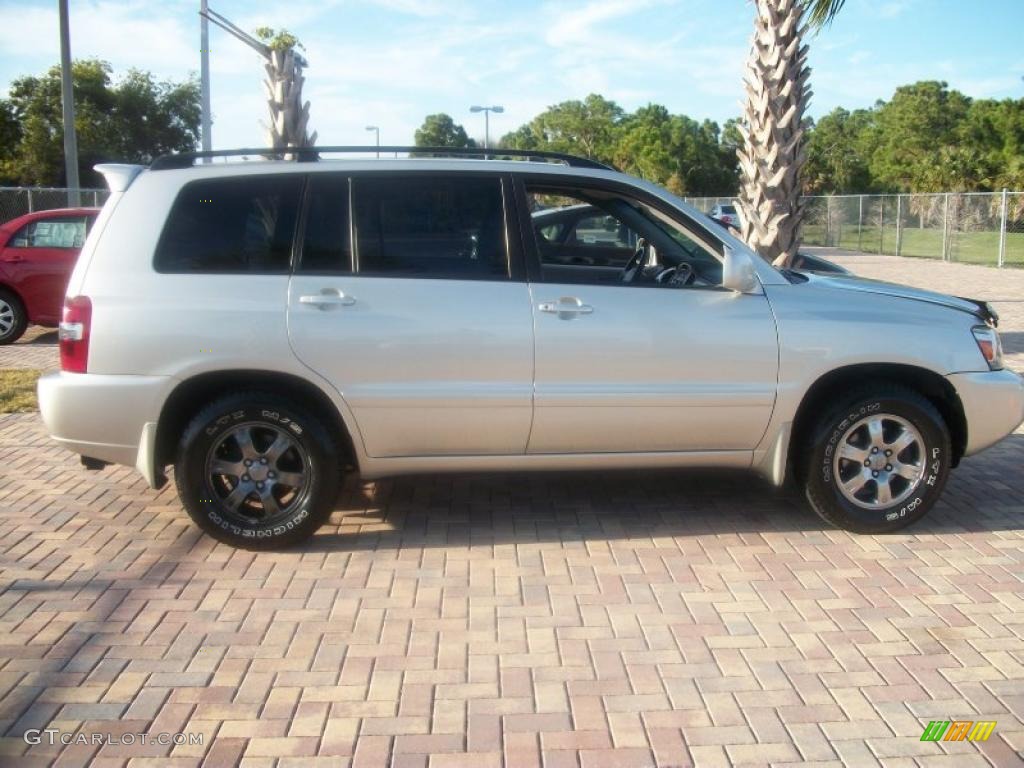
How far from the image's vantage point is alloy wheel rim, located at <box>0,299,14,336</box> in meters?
12.3

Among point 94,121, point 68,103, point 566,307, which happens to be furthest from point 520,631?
point 94,121

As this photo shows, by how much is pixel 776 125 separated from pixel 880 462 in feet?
17.1

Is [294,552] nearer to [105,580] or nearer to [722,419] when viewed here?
[105,580]

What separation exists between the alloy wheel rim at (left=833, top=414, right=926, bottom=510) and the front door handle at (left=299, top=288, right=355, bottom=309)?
261cm

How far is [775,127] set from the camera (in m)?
9.46

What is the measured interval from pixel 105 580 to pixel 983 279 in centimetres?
2136

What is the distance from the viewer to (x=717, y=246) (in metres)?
5.11

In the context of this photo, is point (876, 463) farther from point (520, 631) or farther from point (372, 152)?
point (372, 152)

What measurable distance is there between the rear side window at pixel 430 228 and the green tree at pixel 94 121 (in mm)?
41148

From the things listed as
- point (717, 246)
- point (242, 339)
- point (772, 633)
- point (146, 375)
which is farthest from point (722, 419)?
point (146, 375)

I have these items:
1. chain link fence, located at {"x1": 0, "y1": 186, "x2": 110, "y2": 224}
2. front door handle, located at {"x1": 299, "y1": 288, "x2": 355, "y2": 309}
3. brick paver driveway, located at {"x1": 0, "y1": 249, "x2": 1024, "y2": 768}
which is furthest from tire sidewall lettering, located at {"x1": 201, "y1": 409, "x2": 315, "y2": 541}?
chain link fence, located at {"x1": 0, "y1": 186, "x2": 110, "y2": 224}

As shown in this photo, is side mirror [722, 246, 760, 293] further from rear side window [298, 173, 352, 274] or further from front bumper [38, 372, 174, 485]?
front bumper [38, 372, 174, 485]

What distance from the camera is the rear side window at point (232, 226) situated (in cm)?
486

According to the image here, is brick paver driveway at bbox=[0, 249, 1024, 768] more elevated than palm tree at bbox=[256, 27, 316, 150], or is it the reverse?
palm tree at bbox=[256, 27, 316, 150]
